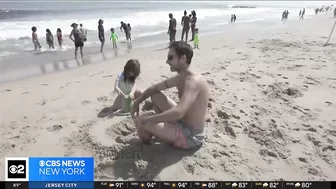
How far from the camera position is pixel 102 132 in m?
3.35

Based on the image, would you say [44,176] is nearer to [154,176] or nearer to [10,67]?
[154,176]

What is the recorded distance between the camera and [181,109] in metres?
2.41

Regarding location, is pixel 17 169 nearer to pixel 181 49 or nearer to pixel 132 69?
pixel 181 49

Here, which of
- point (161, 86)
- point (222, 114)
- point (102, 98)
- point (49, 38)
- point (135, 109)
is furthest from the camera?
point (49, 38)

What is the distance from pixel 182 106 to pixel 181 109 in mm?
28

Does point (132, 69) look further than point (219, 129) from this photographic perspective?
Yes

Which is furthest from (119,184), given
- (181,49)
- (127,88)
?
(127,88)

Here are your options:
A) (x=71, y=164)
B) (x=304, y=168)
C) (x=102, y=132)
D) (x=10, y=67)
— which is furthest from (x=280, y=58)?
(x=10, y=67)

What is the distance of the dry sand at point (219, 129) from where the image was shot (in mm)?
2744

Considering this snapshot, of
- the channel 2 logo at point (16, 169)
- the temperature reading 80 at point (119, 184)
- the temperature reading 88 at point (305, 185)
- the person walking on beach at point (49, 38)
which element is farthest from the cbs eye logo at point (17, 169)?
the person walking on beach at point (49, 38)

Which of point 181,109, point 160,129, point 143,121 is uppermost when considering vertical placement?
point 181,109

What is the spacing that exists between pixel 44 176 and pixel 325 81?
16.4 ft

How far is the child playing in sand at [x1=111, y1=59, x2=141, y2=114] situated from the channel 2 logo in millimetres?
1642

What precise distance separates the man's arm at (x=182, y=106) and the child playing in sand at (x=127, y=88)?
4.88 ft
